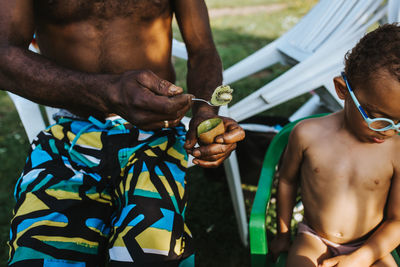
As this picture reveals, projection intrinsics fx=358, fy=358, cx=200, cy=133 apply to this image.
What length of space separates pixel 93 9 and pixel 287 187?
1216 millimetres

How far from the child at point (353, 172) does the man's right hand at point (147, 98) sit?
656mm

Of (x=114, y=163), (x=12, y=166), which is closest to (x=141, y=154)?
(x=114, y=163)

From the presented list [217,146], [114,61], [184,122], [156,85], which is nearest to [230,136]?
[217,146]

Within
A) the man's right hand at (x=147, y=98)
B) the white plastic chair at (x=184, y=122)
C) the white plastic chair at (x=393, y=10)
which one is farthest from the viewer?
the white plastic chair at (x=393, y=10)

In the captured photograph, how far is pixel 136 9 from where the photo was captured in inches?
65.2

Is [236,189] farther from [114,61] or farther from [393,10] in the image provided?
[393,10]

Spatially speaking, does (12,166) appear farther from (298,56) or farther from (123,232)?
(298,56)

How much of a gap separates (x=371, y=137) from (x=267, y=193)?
0.51 metres

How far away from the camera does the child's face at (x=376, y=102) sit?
1272mm

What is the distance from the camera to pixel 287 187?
1.71 meters

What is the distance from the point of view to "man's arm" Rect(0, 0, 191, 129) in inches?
47.1

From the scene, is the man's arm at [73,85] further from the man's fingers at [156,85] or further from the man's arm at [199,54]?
the man's arm at [199,54]

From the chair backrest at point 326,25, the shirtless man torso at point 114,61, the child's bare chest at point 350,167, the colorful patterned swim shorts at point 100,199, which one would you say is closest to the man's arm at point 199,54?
the shirtless man torso at point 114,61

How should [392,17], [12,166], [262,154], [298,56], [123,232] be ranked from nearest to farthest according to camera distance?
1. [123,232]
2. [392,17]
3. [298,56]
4. [262,154]
5. [12,166]
